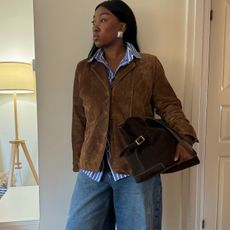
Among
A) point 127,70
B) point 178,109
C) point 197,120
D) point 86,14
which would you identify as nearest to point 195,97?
point 197,120

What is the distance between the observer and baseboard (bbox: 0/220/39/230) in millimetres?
1484

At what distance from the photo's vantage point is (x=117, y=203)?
110cm

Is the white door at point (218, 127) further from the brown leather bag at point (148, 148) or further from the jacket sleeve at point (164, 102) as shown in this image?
the brown leather bag at point (148, 148)

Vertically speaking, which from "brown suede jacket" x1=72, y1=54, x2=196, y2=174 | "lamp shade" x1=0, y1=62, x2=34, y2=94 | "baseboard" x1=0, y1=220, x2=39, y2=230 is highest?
"lamp shade" x1=0, y1=62, x2=34, y2=94

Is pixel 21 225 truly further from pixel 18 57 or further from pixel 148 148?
pixel 18 57

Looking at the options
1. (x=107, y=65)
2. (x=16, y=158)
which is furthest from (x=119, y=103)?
(x=16, y=158)

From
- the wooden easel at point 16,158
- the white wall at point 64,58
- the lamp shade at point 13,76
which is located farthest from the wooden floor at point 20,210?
the lamp shade at point 13,76

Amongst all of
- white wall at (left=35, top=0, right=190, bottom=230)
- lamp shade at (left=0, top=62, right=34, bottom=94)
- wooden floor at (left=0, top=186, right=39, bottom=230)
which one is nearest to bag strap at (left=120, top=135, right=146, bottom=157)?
white wall at (left=35, top=0, right=190, bottom=230)

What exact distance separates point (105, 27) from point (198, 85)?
0.61 m

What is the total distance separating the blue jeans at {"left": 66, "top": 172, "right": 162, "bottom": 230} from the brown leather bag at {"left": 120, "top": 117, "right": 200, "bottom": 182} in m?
0.13

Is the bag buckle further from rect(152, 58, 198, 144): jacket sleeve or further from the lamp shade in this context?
the lamp shade

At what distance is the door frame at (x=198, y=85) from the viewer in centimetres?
137

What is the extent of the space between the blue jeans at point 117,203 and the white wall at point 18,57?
1.78 metres

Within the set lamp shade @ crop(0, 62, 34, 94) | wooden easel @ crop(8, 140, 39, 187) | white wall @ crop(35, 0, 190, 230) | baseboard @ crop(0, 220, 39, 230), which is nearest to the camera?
white wall @ crop(35, 0, 190, 230)
